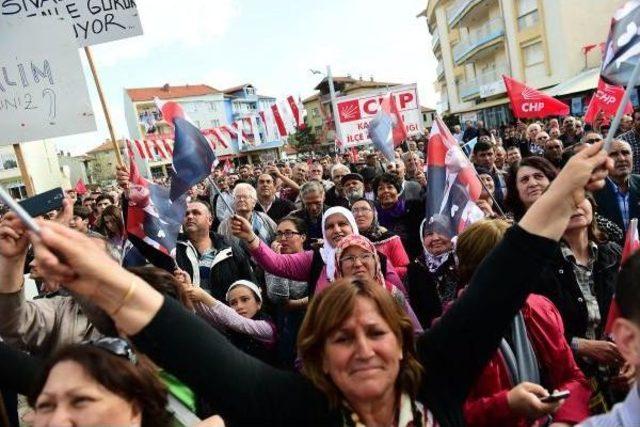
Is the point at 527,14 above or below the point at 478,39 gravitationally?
above

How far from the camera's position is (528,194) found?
3.60 meters

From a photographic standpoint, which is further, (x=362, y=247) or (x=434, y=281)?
(x=434, y=281)

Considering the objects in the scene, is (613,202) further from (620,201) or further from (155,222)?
(155,222)

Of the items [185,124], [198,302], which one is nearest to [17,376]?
[198,302]

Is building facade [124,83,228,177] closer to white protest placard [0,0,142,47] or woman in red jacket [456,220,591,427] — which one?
white protest placard [0,0,142,47]

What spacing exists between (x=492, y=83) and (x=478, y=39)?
4.05m

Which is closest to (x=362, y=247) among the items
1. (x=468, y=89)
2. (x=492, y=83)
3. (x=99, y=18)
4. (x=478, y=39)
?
(x=99, y=18)

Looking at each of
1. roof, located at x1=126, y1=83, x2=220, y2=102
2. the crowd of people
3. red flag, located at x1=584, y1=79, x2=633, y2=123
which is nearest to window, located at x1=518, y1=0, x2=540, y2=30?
red flag, located at x1=584, y1=79, x2=633, y2=123

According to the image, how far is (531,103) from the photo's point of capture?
9.65 meters

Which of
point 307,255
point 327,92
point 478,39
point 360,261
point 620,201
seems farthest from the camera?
point 327,92

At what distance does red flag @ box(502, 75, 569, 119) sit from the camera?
9.59m

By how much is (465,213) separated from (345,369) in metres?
2.27

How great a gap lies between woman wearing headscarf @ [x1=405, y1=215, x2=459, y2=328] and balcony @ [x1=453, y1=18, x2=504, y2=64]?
34673mm

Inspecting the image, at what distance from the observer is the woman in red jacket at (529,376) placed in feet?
6.28
